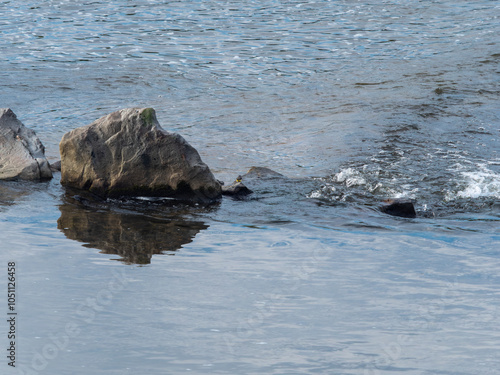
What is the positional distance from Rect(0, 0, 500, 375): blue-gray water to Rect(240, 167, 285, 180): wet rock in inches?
11.9

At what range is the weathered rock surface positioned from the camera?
7.44 meters

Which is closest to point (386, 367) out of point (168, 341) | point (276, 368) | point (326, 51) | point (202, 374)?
point (276, 368)

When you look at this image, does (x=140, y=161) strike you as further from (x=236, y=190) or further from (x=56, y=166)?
(x=56, y=166)

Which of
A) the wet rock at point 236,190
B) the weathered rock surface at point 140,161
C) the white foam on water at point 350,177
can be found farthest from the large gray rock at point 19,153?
the white foam on water at point 350,177

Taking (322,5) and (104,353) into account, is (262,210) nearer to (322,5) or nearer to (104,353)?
(104,353)

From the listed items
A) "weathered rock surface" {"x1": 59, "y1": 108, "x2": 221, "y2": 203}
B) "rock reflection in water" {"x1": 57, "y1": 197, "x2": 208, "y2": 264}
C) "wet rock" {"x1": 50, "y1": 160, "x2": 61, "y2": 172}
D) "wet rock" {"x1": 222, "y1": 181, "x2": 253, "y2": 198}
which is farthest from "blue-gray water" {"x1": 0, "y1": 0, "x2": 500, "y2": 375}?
"wet rock" {"x1": 50, "y1": 160, "x2": 61, "y2": 172}

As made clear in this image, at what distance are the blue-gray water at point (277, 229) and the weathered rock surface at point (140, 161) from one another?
0.29 m

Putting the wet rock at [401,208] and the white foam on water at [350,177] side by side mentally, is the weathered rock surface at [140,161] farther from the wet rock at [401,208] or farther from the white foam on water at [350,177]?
the wet rock at [401,208]

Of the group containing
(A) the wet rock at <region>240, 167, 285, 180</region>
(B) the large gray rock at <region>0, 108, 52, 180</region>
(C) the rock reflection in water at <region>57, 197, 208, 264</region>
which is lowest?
(C) the rock reflection in water at <region>57, 197, 208, 264</region>

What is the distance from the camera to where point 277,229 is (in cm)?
657

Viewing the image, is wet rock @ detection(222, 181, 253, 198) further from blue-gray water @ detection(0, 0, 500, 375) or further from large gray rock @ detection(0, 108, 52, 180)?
large gray rock @ detection(0, 108, 52, 180)

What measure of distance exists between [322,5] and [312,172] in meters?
13.2

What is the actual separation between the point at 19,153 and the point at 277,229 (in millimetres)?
3494

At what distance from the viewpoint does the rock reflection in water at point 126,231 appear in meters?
5.93
